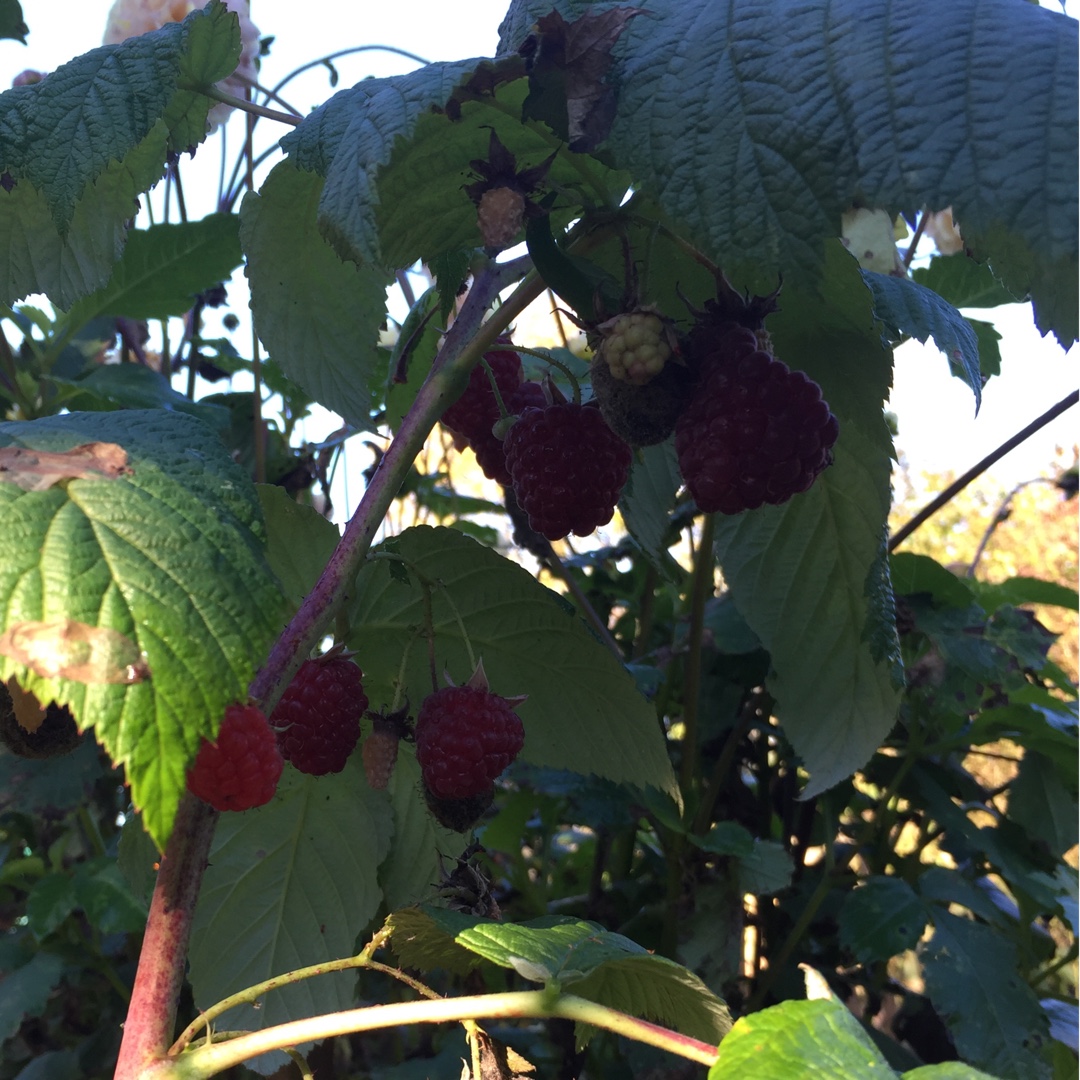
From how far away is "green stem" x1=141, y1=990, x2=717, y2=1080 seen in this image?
1.16 ft

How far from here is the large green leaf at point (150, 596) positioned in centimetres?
29

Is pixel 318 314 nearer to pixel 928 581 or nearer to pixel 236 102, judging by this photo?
pixel 236 102

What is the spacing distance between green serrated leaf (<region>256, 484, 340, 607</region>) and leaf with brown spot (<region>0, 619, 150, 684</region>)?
35cm

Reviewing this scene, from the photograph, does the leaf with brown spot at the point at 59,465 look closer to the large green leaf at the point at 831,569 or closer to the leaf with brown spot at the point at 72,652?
the leaf with brown spot at the point at 72,652

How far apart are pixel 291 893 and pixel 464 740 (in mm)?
198

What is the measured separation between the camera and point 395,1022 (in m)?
0.35

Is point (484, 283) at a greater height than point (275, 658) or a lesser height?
greater

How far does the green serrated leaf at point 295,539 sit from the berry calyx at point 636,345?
0.25 meters

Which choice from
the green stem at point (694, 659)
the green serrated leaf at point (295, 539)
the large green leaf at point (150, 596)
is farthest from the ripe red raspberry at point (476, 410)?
the large green leaf at point (150, 596)

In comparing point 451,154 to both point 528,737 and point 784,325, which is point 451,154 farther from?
point 528,737

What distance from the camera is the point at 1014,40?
0.38 m

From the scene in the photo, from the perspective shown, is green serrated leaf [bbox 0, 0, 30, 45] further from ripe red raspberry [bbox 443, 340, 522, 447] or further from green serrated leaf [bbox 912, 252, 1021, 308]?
green serrated leaf [bbox 912, 252, 1021, 308]

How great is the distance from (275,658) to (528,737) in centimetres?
21

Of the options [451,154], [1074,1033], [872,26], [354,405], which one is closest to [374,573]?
[354,405]
